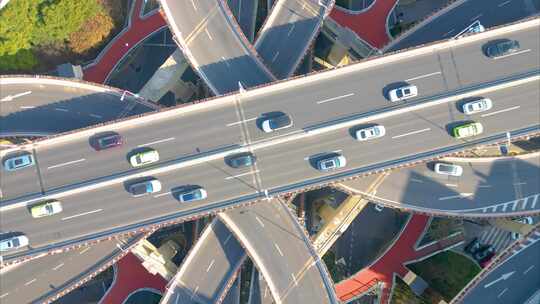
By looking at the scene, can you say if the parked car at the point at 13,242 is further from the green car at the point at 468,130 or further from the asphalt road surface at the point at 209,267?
the green car at the point at 468,130

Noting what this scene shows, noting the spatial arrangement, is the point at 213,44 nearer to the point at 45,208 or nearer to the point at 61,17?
the point at 61,17

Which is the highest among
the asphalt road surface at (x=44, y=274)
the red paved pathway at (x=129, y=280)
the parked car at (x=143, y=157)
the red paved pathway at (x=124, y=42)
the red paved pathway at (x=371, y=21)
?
the red paved pathway at (x=124, y=42)

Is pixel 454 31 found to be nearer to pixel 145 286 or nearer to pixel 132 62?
pixel 132 62

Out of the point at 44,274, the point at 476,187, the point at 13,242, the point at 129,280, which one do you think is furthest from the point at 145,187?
the point at 476,187

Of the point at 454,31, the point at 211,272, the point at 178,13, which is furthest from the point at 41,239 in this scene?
the point at 454,31

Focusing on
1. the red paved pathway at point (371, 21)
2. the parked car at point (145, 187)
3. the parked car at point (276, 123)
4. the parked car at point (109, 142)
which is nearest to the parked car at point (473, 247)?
the red paved pathway at point (371, 21)

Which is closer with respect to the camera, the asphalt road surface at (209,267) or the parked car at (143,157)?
the parked car at (143,157)

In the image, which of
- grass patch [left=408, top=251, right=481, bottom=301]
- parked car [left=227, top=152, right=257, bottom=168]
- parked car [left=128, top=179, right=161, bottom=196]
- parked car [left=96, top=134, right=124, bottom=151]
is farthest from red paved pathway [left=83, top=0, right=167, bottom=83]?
grass patch [left=408, top=251, right=481, bottom=301]
